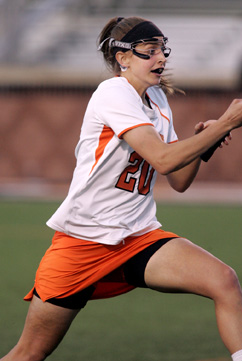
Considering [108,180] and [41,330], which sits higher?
[108,180]

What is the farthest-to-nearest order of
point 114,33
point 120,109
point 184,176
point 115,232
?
point 184,176, point 114,33, point 115,232, point 120,109

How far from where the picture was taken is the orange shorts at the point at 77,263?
4.25m

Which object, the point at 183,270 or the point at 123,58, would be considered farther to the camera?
the point at 123,58

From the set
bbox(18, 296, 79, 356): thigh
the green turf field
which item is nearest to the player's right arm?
bbox(18, 296, 79, 356): thigh

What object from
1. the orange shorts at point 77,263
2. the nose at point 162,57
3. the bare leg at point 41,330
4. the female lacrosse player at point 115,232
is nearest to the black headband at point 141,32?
the female lacrosse player at point 115,232

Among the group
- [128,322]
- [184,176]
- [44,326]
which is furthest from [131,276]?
[128,322]

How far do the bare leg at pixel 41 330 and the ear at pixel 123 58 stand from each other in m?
1.40

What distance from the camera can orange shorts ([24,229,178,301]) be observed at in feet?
14.0

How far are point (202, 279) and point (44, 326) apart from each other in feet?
2.94

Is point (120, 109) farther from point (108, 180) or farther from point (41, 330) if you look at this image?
point (41, 330)

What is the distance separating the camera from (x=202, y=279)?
4.10 metres

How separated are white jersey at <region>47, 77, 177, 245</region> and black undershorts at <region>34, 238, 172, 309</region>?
13 centimetres

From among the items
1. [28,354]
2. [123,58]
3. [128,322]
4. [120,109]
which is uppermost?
[123,58]

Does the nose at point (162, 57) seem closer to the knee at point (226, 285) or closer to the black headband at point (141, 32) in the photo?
the black headband at point (141, 32)
